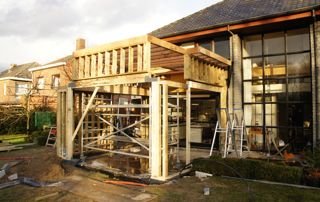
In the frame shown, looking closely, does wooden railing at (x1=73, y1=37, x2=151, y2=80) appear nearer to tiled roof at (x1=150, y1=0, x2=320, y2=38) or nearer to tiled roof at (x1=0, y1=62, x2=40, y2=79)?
tiled roof at (x1=150, y1=0, x2=320, y2=38)

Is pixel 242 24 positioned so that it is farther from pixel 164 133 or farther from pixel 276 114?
pixel 164 133

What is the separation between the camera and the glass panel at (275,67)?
394 inches

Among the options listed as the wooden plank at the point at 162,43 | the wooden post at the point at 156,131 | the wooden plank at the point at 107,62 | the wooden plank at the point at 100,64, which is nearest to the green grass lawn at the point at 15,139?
the wooden plank at the point at 100,64

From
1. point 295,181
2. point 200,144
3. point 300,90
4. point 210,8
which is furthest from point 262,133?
point 210,8

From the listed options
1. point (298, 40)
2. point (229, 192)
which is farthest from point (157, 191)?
Answer: point (298, 40)

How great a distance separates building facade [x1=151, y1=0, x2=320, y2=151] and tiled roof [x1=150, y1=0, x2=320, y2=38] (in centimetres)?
3

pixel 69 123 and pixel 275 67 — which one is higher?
pixel 275 67

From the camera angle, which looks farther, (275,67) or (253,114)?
(253,114)

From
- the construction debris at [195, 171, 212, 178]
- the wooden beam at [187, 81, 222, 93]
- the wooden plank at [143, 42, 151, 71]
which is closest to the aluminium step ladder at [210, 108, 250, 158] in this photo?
the wooden beam at [187, 81, 222, 93]

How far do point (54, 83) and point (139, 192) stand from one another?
72.4 ft

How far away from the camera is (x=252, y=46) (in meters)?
10.8

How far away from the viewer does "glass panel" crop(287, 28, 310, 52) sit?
9.59 meters

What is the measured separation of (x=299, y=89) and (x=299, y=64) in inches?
37.1

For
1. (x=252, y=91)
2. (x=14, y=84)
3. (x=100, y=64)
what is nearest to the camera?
(x=100, y=64)
